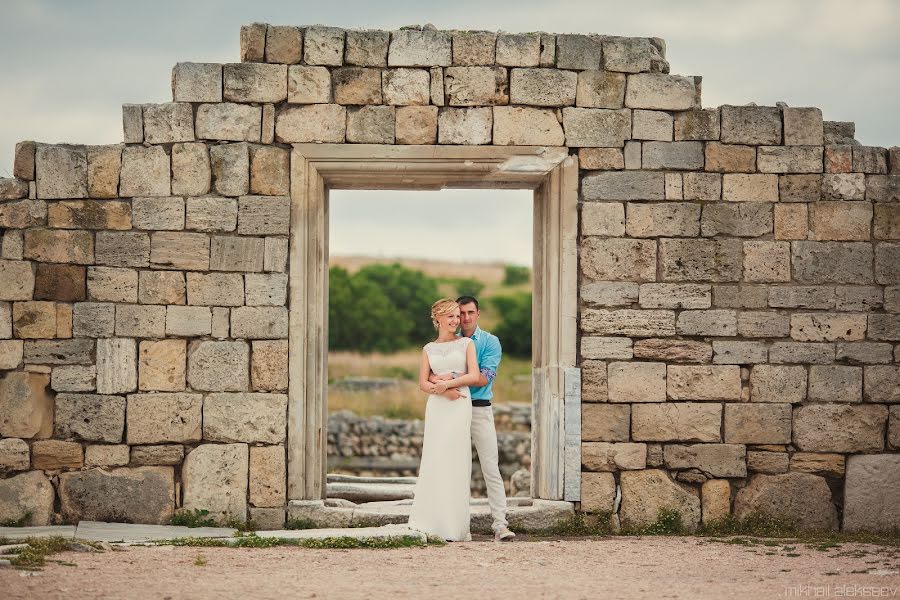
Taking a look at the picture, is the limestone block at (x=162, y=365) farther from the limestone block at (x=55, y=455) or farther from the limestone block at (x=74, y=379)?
the limestone block at (x=55, y=455)

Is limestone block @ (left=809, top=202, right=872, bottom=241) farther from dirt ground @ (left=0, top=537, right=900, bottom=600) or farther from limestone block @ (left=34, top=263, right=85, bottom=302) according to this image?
limestone block @ (left=34, top=263, right=85, bottom=302)

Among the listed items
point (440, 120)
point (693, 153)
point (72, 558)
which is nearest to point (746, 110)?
point (693, 153)

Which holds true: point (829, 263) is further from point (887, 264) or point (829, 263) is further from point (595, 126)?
point (595, 126)

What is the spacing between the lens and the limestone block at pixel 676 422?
883cm

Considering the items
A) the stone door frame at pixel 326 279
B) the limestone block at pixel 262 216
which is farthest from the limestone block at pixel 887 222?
the limestone block at pixel 262 216

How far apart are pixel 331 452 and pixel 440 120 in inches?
330

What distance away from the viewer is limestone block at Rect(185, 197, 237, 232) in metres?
8.72

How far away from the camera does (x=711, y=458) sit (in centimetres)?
886

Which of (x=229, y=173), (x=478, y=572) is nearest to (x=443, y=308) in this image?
(x=229, y=173)

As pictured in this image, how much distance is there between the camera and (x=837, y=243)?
9.02m

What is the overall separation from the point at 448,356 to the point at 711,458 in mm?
2339

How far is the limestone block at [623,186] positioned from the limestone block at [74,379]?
4148 millimetres

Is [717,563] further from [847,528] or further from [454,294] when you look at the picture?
[454,294]

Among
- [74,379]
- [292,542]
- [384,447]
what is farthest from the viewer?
[384,447]
